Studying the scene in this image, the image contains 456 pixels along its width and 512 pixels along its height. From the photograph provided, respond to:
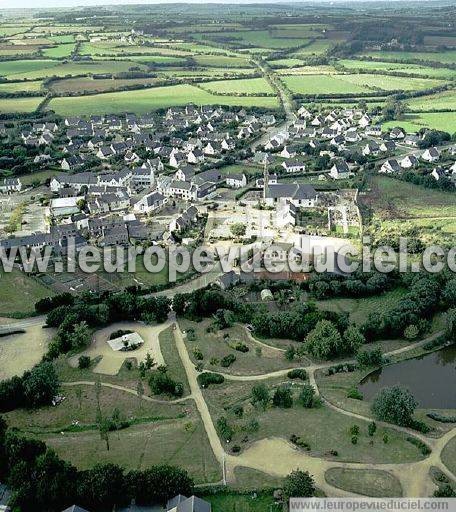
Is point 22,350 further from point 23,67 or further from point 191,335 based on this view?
point 23,67

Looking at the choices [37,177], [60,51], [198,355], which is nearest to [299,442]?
[198,355]

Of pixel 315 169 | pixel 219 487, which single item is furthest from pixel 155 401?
pixel 315 169

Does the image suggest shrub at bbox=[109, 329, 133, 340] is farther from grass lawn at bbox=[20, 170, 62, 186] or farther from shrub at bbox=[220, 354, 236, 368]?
grass lawn at bbox=[20, 170, 62, 186]

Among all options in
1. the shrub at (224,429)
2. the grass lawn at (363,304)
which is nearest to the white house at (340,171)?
the grass lawn at (363,304)

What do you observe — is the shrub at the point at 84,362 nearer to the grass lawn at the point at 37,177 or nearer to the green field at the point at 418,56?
the grass lawn at the point at 37,177

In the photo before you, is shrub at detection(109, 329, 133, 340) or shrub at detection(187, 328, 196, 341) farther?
shrub at detection(109, 329, 133, 340)

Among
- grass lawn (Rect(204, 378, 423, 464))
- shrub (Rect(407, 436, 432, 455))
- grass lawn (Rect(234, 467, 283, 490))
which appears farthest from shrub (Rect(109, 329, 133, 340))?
shrub (Rect(407, 436, 432, 455))

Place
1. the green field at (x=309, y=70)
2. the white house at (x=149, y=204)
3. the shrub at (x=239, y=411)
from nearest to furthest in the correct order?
the shrub at (x=239, y=411) < the white house at (x=149, y=204) < the green field at (x=309, y=70)
